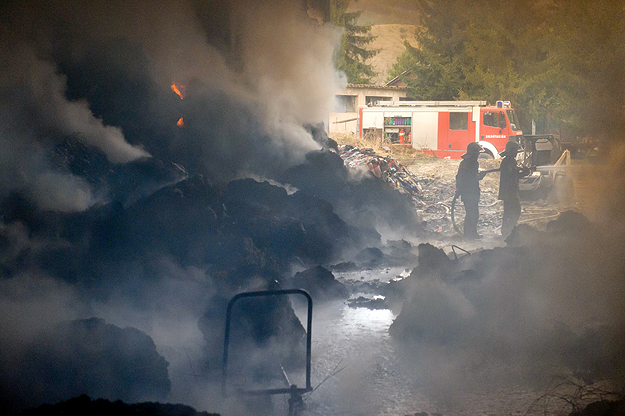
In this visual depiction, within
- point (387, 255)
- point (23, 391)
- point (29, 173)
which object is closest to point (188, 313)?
point (23, 391)

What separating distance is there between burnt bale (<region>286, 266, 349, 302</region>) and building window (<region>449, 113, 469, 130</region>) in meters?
12.9

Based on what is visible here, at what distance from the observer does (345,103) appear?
26.3 metres

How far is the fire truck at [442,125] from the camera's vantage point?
56.2 ft

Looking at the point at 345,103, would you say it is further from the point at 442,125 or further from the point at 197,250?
the point at 197,250

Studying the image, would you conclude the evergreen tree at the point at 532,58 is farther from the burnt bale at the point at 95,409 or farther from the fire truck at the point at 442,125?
the burnt bale at the point at 95,409

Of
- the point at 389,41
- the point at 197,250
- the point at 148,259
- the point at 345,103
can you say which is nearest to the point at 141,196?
the point at 197,250

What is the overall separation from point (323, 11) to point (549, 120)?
13844mm

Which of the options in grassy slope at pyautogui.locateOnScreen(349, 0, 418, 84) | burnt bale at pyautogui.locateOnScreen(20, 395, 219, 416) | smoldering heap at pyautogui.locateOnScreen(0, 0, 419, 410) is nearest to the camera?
burnt bale at pyautogui.locateOnScreen(20, 395, 219, 416)

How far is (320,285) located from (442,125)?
13.2 meters

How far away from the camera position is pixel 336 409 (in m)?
3.51

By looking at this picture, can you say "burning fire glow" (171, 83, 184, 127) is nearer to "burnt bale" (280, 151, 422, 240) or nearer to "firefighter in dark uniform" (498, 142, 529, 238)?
"burnt bale" (280, 151, 422, 240)

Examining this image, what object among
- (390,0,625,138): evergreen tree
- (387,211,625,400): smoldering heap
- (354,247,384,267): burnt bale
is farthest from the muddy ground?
(390,0,625,138): evergreen tree

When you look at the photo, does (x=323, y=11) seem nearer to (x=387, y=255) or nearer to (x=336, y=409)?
(x=387, y=255)

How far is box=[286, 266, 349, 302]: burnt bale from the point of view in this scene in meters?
6.07
